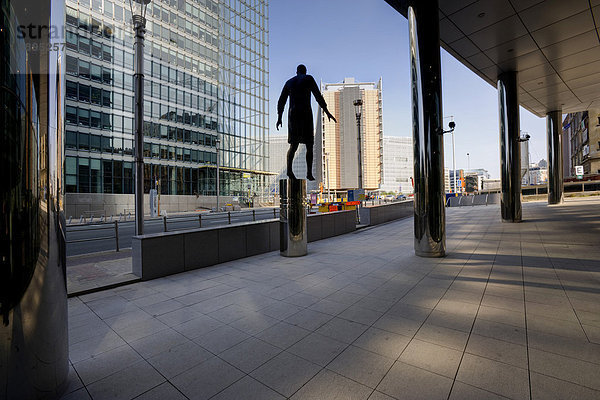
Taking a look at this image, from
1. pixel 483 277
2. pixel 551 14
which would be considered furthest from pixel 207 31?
pixel 483 277

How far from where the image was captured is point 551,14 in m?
8.97

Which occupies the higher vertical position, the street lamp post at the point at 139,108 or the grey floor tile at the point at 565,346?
the street lamp post at the point at 139,108

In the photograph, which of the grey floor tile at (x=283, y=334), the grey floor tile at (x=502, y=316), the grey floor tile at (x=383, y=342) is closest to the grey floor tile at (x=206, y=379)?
the grey floor tile at (x=283, y=334)

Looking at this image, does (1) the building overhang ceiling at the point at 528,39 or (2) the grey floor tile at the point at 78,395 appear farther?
(1) the building overhang ceiling at the point at 528,39

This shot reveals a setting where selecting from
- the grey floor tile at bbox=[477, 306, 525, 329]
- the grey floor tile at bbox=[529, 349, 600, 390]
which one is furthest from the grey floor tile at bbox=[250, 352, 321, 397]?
the grey floor tile at bbox=[477, 306, 525, 329]

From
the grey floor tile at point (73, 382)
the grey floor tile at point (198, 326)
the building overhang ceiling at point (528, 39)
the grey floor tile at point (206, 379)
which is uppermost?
the building overhang ceiling at point (528, 39)

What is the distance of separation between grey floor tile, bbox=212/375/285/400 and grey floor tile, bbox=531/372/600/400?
1.99m

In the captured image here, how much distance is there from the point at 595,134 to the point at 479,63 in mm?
59514

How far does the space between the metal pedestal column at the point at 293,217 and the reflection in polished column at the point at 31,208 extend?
578 cm

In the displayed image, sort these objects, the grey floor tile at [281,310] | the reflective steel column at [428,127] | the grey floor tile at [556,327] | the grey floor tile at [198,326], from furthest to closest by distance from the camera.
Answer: the reflective steel column at [428,127], the grey floor tile at [281,310], the grey floor tile at [198,326], the grey floor tile at [556,327]

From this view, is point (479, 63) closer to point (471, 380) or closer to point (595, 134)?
point (471, 380)

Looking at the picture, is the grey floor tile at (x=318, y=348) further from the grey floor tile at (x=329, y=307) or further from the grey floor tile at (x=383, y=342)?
the grey floor tile at (x=329, y=307)

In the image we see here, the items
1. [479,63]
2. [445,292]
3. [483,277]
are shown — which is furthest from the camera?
[479,63]

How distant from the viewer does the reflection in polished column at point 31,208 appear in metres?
1.87
